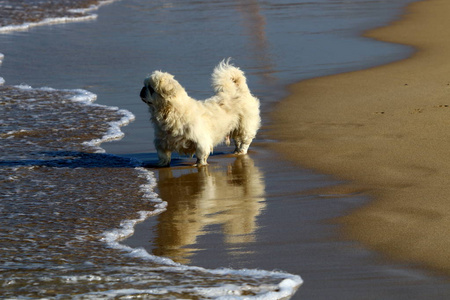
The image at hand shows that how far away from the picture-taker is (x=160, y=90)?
300 inches

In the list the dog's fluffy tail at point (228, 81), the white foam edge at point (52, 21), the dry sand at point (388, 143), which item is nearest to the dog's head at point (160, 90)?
the dog's fluffy tail at point (228, 81)

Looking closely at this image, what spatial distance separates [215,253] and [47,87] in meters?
7.09

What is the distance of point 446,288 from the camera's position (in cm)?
464

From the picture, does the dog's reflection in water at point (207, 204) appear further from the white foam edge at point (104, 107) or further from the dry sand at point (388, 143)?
the white foam edge at point (104, 107)

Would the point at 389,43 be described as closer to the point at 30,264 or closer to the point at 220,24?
the point at 220,24

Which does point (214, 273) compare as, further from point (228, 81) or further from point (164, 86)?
point (228, 81)

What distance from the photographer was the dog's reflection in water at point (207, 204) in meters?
5.71

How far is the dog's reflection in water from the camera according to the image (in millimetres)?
5715

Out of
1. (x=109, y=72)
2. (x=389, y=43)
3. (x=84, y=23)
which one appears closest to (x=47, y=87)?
(x=109, y=72)

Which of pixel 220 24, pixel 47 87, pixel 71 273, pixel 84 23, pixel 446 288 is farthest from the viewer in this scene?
pixel 84 23

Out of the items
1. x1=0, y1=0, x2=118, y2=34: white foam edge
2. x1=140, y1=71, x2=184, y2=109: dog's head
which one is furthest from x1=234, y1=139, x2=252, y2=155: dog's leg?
x1=0, y1=0, x2=118, y2=34: white foam edge

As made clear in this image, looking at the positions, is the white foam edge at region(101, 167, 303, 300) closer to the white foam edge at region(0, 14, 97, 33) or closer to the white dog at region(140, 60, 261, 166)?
the white dog at region(140, 60, 261, 166)

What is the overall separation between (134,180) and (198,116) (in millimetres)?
910

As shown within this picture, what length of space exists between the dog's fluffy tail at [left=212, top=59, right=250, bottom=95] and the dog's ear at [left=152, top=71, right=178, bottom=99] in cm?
90
